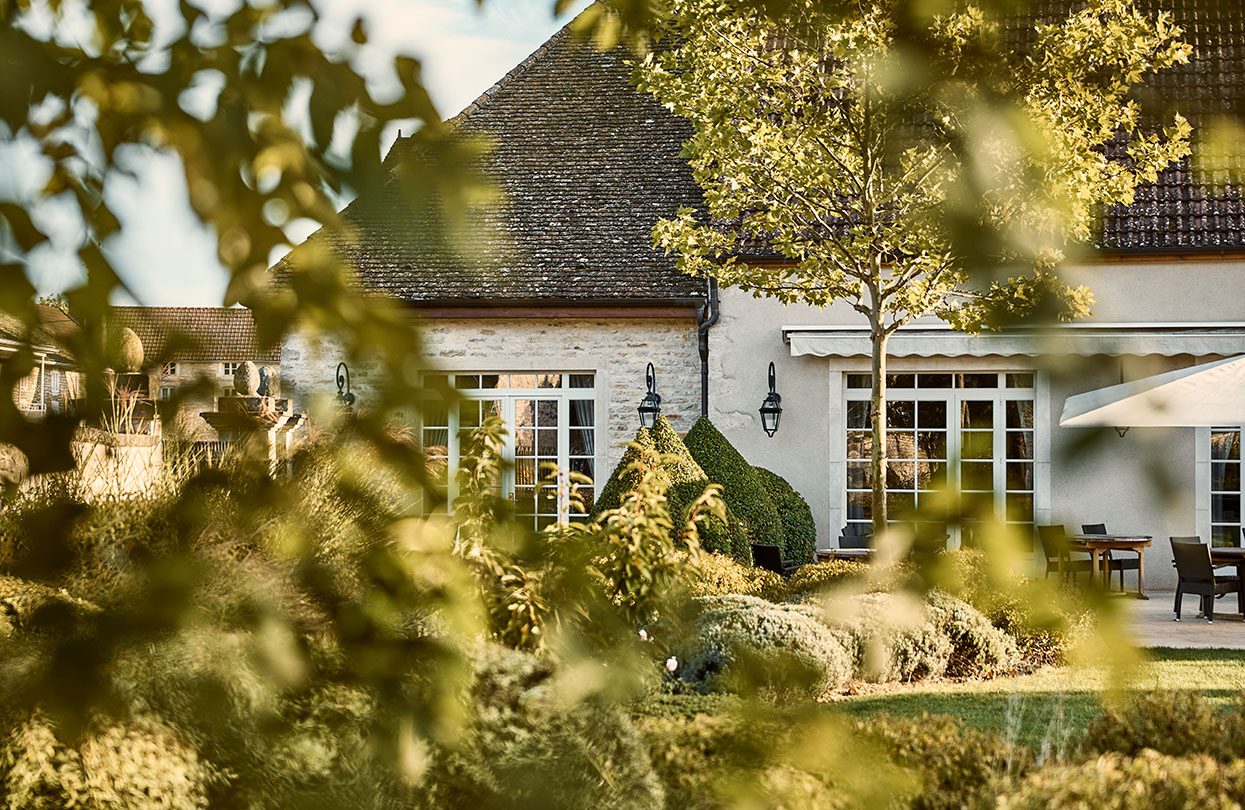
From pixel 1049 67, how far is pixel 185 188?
104 cm

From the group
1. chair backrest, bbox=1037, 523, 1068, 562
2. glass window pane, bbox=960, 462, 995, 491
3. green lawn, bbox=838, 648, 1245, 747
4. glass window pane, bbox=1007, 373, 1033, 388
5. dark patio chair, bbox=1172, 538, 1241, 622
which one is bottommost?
green lawn, bbox=838, 648, 1245, 747

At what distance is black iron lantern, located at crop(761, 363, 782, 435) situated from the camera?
1457 cm

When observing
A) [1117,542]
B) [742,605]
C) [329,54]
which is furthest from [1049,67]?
[1117,542]

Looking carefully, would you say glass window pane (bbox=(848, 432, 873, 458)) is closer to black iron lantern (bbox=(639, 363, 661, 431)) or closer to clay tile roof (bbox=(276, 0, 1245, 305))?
black iron lantern (bbox=(639, 363, 661, 431))

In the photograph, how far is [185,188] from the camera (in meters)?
1.08

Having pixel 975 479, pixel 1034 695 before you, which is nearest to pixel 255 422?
pixel 975 479

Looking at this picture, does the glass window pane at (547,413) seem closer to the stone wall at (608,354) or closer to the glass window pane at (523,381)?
the glass window pane at (523,381)

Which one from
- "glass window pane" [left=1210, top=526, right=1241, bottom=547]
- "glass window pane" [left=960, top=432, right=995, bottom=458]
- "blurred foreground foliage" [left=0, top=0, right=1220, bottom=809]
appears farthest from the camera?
"glass window pane" [left=1210, top=526, right=1241, bottom=547]

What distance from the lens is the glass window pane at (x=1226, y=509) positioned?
1455 cm

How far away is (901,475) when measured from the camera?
15.1 metres

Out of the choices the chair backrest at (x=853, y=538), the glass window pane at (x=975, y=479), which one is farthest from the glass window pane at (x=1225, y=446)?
the glass window pane at (x=975, y=479)

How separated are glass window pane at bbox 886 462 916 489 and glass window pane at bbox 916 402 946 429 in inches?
20.0

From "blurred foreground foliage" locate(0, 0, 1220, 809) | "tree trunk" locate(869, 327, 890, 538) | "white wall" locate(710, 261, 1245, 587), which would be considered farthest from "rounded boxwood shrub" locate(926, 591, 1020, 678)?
"blurred foreground foliage" locate(0, 0, 1220, 809)

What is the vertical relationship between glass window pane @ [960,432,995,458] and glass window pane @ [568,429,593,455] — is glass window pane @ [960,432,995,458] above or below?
below
